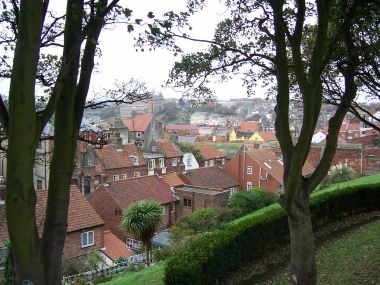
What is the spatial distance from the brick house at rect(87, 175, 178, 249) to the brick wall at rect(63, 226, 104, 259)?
12.6ft

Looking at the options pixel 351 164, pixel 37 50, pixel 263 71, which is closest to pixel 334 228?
pixel 263 71

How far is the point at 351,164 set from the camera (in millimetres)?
38781

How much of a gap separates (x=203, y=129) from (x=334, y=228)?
106m

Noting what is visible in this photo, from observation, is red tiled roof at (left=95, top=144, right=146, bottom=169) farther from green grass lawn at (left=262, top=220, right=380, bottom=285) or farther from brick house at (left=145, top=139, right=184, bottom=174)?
green grass lawn at (left=262, top=220, right=380, bottom=285)

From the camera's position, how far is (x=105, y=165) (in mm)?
41750

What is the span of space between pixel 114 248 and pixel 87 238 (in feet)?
8.45

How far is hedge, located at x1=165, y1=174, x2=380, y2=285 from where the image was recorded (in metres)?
8.35

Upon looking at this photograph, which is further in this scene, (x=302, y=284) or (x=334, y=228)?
(x=334, y=228)

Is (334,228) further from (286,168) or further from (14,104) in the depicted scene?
(14,104)

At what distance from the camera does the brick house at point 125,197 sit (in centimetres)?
3028

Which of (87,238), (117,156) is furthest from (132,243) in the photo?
(117,156)

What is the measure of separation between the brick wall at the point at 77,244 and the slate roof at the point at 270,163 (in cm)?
2378

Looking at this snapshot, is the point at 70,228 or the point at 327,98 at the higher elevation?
the point at 327,98

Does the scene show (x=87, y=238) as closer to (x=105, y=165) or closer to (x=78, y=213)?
(x=78, y=213)
